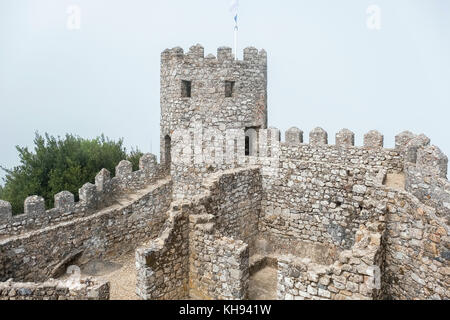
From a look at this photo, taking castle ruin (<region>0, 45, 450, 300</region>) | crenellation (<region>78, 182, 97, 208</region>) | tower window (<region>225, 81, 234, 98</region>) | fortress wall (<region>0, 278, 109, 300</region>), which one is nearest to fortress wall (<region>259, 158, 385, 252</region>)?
castle ruin (<region>0, 45, 450, 300</region>)

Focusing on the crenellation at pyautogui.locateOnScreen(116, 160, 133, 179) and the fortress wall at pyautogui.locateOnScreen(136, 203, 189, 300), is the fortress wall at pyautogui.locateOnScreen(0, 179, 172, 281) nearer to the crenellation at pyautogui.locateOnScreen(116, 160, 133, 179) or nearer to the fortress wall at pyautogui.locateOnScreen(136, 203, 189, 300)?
the crenellation at pyautogui.locateOnScreen(116, 160, 133, 179)

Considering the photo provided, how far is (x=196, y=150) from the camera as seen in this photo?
1332cm

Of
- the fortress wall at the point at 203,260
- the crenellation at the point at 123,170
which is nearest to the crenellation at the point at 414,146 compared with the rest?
the fortress wall at the point at 203,260

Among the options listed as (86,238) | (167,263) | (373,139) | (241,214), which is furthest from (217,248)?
(373,139)

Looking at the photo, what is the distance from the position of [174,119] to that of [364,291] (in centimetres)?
929

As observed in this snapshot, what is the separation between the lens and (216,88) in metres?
12.9

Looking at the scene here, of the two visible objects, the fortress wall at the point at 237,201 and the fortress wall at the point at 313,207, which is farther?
the fortress wall at the point at 313,207

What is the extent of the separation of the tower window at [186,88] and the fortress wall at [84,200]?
2.72m

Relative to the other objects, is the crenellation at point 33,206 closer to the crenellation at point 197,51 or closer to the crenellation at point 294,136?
the crenellation at point 197,51

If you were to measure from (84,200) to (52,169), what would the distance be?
4.17 m

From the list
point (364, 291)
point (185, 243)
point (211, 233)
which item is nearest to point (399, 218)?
point (364, 291)

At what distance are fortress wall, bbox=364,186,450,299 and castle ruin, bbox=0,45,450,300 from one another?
22mm

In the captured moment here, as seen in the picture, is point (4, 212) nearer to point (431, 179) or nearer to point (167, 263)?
point (167, 263)

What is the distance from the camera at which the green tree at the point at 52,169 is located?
48.8 feet
